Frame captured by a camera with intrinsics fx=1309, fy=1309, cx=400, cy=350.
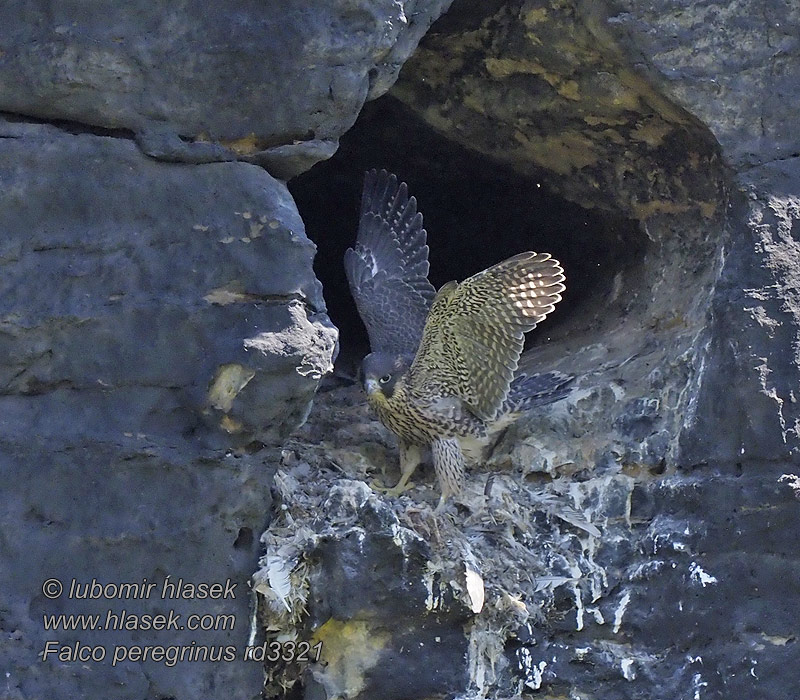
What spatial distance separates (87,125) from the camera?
12.4 ft

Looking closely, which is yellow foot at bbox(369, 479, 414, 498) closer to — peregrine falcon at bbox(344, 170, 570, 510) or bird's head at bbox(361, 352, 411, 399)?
peregrine falcon at bbox(344, 170, 570, 510)

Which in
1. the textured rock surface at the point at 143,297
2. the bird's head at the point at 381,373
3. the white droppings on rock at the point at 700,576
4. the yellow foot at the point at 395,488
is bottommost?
the yellow foot at the point at 395,488

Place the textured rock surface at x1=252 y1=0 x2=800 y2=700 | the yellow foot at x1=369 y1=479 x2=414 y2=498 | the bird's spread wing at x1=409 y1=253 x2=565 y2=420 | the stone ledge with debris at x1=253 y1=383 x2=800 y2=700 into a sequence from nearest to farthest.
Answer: the stone ledge with debris at x1=253 y1=383 x2=800 y2=700 → the textured rock surface at x1=252 y1=0 x2=800 y2=700 → the bird's spread wing at x1=409 y1=253 x2=565 y2=420 → the yellow foot at x1=369 y1=479 x2=414 y2=498

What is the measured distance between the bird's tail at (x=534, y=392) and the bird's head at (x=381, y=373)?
39 centimetres

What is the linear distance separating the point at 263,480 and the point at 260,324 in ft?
1.47

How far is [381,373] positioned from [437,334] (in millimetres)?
298

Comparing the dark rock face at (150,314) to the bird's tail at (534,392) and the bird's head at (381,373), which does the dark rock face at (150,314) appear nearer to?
the bird's head at (381,373)

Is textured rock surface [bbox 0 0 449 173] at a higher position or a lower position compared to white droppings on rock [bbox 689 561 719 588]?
higher

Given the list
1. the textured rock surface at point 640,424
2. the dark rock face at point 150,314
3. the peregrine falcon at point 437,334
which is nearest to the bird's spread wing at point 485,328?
the peregrine falcon at point 437,334

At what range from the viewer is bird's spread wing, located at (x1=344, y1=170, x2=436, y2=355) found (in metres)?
5.01

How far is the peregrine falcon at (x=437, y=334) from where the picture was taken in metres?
4.26

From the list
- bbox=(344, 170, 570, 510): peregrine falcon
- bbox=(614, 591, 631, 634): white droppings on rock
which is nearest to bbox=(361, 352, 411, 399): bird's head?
bbox=(344, 170, 570, 510): peregrine falcon

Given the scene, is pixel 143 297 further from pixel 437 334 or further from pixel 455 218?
pixel 455 218

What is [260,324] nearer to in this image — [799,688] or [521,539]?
[521,539]
